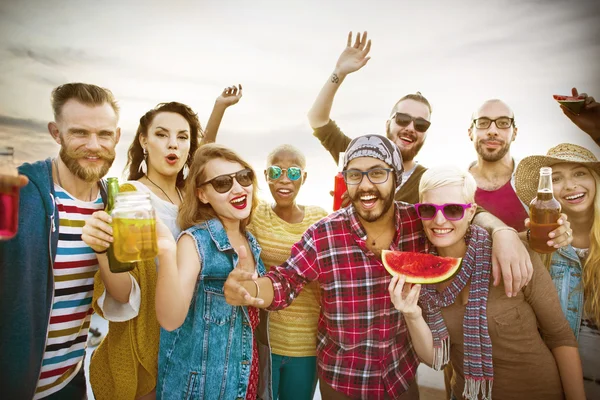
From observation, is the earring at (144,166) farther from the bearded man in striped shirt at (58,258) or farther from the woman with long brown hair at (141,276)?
the bearded man in striped shirt at (58,258)

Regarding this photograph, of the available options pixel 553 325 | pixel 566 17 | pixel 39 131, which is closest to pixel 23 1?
pixel 39 131

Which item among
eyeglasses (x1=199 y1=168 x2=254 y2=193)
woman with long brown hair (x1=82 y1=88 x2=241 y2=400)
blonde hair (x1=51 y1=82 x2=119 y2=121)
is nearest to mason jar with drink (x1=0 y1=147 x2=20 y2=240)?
woman with long brown hair (x1=82 y1=88 x2=241 y2=400)

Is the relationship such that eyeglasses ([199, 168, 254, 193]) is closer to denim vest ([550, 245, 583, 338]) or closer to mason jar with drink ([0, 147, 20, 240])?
mason jar with drink ([0, 147, 20, 240])

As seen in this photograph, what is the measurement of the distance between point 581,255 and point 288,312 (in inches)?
96.4

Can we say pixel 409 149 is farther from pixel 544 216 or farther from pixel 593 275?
pixel 593 275

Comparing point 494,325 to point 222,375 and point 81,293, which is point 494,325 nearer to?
point 222,375

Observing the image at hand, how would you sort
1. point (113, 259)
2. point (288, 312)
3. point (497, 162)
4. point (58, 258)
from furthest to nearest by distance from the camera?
1. point (497, 162)
2. point (288, 312)
3. point (58, 258)
4. point (113, 259)

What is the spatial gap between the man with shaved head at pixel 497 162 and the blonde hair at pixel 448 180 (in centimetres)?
106

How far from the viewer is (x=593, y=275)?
281cm

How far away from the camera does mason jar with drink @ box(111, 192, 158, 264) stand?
2.02 m

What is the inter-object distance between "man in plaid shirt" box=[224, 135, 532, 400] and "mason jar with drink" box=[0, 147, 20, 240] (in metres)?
1.32

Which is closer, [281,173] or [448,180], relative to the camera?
[448,180]

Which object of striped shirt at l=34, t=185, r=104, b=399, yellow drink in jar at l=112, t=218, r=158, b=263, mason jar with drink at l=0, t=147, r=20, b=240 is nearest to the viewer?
mason jar with drink at l=0, t=147, r=20, b=240

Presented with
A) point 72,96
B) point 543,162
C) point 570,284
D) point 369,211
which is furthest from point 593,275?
point 72,96
